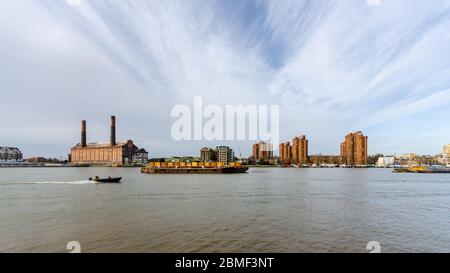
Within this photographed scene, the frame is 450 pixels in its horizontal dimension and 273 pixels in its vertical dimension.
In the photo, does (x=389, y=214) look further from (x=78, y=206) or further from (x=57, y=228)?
(x=78, y=206)

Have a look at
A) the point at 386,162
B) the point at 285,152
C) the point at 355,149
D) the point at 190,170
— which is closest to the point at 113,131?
the point at 190,170

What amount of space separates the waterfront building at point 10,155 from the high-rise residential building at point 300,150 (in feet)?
553

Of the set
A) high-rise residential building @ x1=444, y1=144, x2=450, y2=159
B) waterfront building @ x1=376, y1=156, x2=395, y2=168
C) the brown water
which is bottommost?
waterfront building @ x1=376, y1=156, x2=395, y2=168

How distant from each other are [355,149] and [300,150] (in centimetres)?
3412

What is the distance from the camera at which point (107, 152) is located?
481 feet

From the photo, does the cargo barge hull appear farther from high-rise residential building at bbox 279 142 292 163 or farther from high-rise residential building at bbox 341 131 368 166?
high-rise residential building at bbox 341 131 368 166

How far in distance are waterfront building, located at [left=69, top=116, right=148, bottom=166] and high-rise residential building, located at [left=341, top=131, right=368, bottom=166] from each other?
12041 centimetres

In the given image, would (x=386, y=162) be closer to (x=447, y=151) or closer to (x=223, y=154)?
(x=447, y=151)

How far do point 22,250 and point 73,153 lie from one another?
565 feet

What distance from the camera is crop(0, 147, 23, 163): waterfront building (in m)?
162

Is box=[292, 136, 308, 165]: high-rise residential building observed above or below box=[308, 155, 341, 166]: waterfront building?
above

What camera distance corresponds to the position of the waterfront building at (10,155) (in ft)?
530

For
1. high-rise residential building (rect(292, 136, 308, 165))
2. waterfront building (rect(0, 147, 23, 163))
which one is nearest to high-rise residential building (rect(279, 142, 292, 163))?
high-rise residential building (rect(292, 136, 308, 165))
